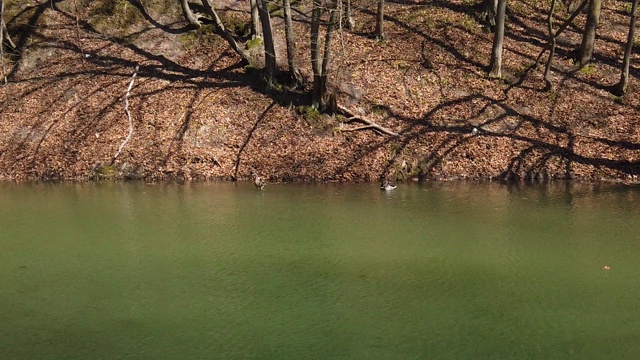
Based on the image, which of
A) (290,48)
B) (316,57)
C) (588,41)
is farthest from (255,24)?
(588,41)

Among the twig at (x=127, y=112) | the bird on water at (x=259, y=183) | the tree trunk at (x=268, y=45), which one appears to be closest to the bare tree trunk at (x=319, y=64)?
the tree trunk at (x=268, y=45)

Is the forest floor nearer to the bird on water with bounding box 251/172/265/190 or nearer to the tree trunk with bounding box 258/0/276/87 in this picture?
the tree trunk with bounding box 258/0/276/87

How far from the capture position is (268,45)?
509 inches

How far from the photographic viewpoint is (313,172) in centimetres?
1150

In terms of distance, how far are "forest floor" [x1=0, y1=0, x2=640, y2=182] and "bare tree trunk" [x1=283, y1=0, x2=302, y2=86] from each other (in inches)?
14.8

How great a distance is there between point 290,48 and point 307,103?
1.39m

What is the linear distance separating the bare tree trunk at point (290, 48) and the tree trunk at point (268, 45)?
0.39 meters

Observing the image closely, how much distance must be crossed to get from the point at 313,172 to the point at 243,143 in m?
1.86

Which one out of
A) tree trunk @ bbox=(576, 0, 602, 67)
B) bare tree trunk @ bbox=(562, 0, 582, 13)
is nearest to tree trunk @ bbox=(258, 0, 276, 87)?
tree trunk @ bbox=(576, 0, 602, 67)

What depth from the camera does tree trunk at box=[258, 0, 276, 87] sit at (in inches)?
483

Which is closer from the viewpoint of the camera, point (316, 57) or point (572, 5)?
point (316, 57)

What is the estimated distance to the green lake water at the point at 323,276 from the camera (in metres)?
4.51

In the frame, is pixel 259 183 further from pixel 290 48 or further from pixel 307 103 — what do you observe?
pixel 290 48

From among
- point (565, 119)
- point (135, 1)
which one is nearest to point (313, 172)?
point (565, 119)
